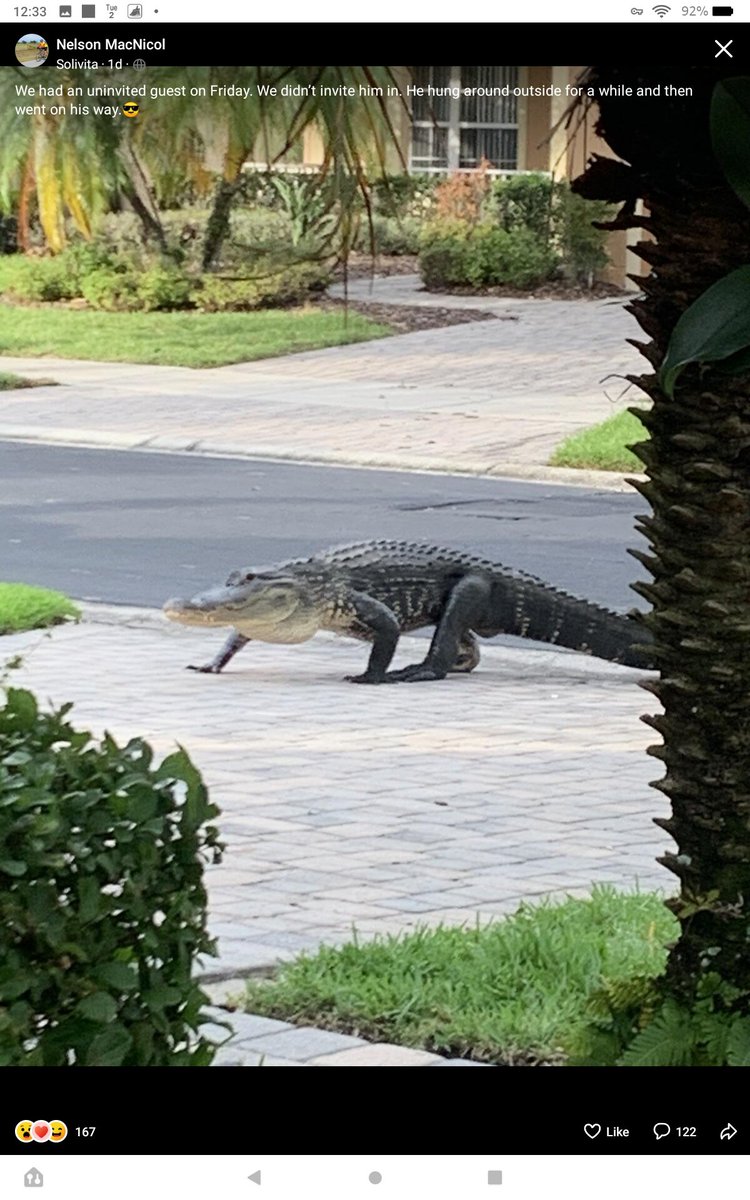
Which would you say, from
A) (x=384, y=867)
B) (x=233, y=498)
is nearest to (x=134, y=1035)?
(x=384, y=867)

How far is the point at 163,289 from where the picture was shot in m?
24.6

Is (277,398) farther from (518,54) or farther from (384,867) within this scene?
(518,54)

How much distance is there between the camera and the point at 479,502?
49.4 ft

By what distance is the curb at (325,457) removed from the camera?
1612cm

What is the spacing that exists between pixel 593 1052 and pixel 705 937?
12.5 inches

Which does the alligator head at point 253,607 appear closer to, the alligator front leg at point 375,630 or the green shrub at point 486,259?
the alligator front leg at point 375,630

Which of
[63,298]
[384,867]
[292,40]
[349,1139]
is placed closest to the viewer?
[349,1139]

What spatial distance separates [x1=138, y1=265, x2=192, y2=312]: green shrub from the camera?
78.1ft

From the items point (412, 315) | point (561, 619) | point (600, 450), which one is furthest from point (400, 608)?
point (412, 315)

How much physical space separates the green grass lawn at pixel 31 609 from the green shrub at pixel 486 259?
16189 millimetres

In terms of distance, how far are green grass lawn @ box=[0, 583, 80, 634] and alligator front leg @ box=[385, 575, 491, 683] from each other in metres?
1.91

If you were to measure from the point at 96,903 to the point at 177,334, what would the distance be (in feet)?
70.6

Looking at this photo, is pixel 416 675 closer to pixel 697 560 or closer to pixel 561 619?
pixel 561 619

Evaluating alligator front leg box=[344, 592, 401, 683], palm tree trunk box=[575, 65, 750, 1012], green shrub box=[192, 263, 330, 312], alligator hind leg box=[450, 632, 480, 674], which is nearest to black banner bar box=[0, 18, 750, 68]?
palm tree trunk box=[575, 65, 750, 1012]
